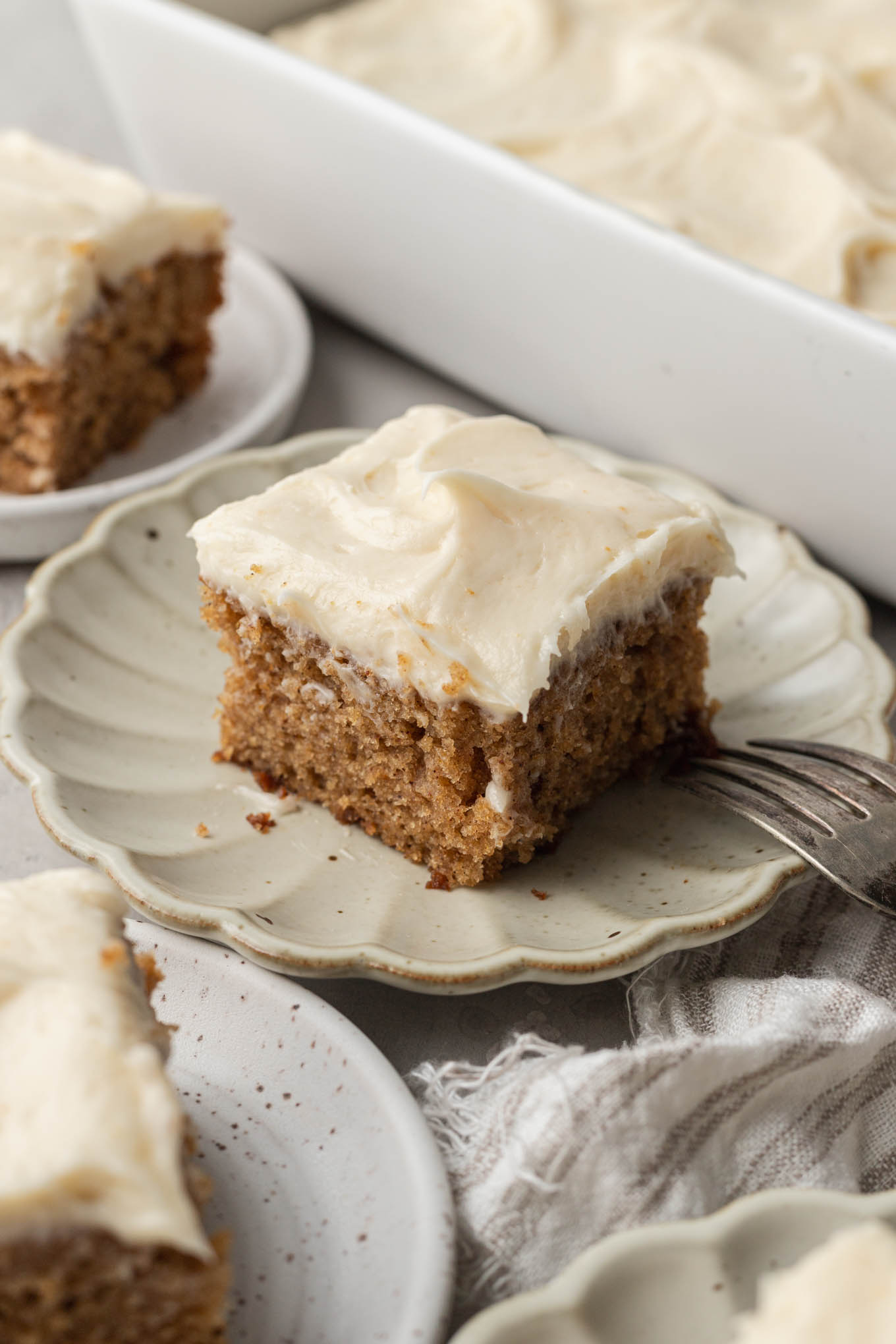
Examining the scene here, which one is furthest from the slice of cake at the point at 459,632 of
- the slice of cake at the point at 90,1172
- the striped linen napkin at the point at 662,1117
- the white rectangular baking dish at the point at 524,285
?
the slice of cake at the point at 90,1172

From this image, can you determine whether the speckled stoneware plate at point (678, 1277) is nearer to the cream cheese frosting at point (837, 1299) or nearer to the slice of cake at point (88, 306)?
the cream cheese frosting at point (837, 1299)

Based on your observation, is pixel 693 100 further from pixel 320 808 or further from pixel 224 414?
pixel 320 808

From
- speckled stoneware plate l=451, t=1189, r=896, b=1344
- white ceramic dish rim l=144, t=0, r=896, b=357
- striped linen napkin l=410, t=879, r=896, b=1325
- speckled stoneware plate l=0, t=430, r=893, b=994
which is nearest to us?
speckled stoneware plate l=451, t=1189, r=896, b=1344

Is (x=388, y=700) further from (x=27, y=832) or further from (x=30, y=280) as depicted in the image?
(x=30, y=280)

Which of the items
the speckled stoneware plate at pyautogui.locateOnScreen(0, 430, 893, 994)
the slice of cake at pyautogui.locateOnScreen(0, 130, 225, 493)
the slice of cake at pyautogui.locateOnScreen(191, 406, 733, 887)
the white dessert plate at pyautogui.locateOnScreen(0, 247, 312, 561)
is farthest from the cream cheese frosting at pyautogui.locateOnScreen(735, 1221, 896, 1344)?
the slice of cake at pyautogui.locateOnScreen(0, 130, 225, 493)

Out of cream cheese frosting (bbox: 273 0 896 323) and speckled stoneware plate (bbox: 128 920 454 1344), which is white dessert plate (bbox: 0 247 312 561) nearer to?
cream cheese frosting (bbox: 273 0 896 323)
